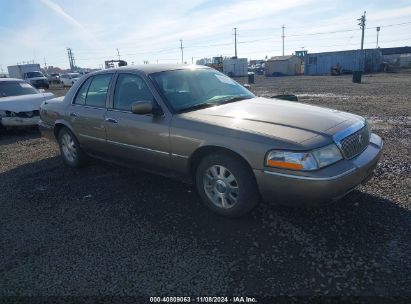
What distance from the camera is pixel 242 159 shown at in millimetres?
3574

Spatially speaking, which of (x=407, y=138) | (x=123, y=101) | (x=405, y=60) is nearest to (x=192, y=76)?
(x=123, y=101)

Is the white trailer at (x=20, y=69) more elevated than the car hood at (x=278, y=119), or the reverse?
the white trailer at (x=20, y=69)

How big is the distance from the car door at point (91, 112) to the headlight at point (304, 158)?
8.96 feet

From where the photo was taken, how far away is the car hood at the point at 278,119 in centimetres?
341

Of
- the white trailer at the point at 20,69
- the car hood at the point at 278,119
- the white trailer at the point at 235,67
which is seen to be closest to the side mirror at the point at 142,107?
the car hood at the point at 278,119

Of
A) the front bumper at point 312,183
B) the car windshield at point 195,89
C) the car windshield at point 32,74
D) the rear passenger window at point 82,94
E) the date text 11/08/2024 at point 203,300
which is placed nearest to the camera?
the date text 11/08/2024 at point 203,300

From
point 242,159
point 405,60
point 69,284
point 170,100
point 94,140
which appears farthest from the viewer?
point 405,60

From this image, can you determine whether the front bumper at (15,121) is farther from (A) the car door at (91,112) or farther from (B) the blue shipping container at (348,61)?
(B) the blue shipping container at (348,61)

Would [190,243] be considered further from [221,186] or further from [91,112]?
[91,112]

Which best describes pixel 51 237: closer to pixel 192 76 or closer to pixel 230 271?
pixel 230 271

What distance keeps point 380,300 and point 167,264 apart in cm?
170

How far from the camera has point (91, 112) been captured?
5.25 m

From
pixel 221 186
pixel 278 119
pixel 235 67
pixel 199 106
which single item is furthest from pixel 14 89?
pixel 235 67

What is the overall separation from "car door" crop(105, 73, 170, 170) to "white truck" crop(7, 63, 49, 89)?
33.4 m
